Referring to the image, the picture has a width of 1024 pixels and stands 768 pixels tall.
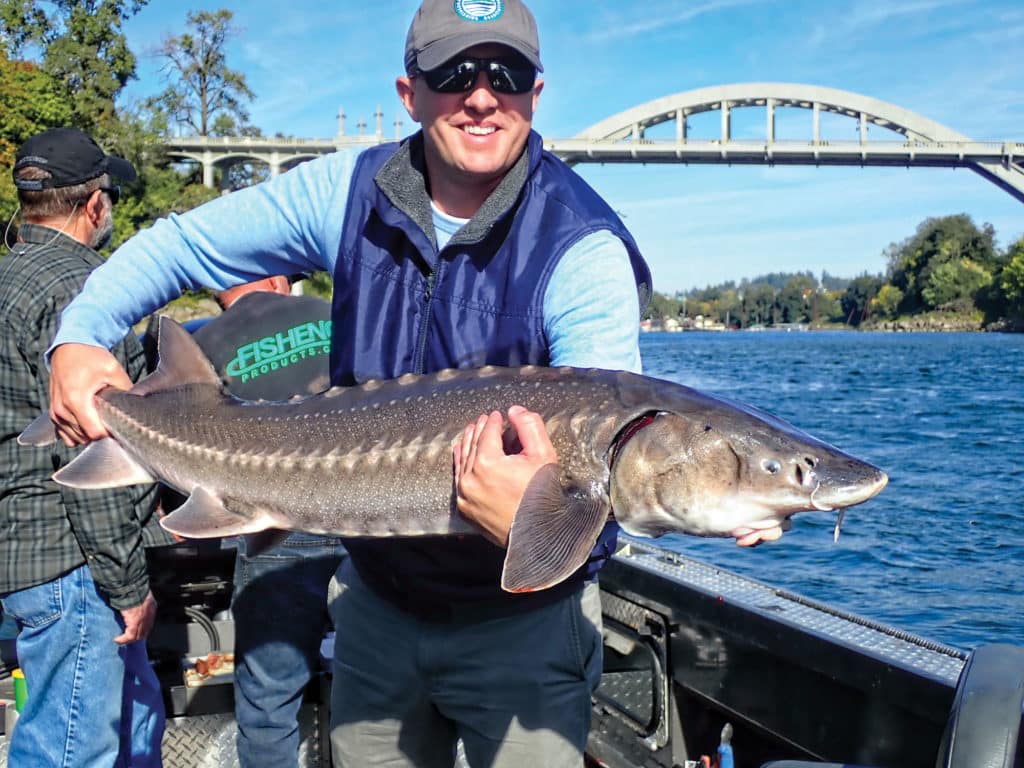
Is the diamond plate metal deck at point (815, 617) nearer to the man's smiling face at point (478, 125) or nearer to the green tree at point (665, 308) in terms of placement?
the man's smiling face at point (478, 125)

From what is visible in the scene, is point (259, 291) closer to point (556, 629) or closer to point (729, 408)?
point (556, 629)

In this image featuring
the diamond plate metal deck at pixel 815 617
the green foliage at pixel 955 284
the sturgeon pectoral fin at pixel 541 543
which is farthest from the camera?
the green foliage at pixel 955 284

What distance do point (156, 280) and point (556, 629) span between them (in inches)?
43.8

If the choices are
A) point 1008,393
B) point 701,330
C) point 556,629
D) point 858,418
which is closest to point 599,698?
point 556,629

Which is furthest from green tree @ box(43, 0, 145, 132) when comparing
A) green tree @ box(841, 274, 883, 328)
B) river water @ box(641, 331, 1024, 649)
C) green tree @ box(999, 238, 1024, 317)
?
green tree @ box(841, 274, 883, 328)

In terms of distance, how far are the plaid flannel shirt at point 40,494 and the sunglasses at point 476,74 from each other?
4.65 feet

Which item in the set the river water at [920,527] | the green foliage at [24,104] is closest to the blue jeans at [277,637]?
the river water at [920,527]

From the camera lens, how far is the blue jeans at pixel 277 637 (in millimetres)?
3184

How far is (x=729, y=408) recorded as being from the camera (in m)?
1.86

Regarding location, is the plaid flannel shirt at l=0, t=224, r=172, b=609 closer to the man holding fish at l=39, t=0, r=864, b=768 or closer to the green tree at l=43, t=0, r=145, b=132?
the man holding fish at l=39, t=0, r=864, b=768

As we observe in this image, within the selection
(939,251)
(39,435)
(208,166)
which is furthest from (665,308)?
(39,435)

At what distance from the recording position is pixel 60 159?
3168mm

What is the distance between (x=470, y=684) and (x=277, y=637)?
1.22 m

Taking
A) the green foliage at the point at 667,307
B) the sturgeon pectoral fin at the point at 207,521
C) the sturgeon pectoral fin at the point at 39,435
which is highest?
the sturgeon pectoral fin at the point at 39,435
